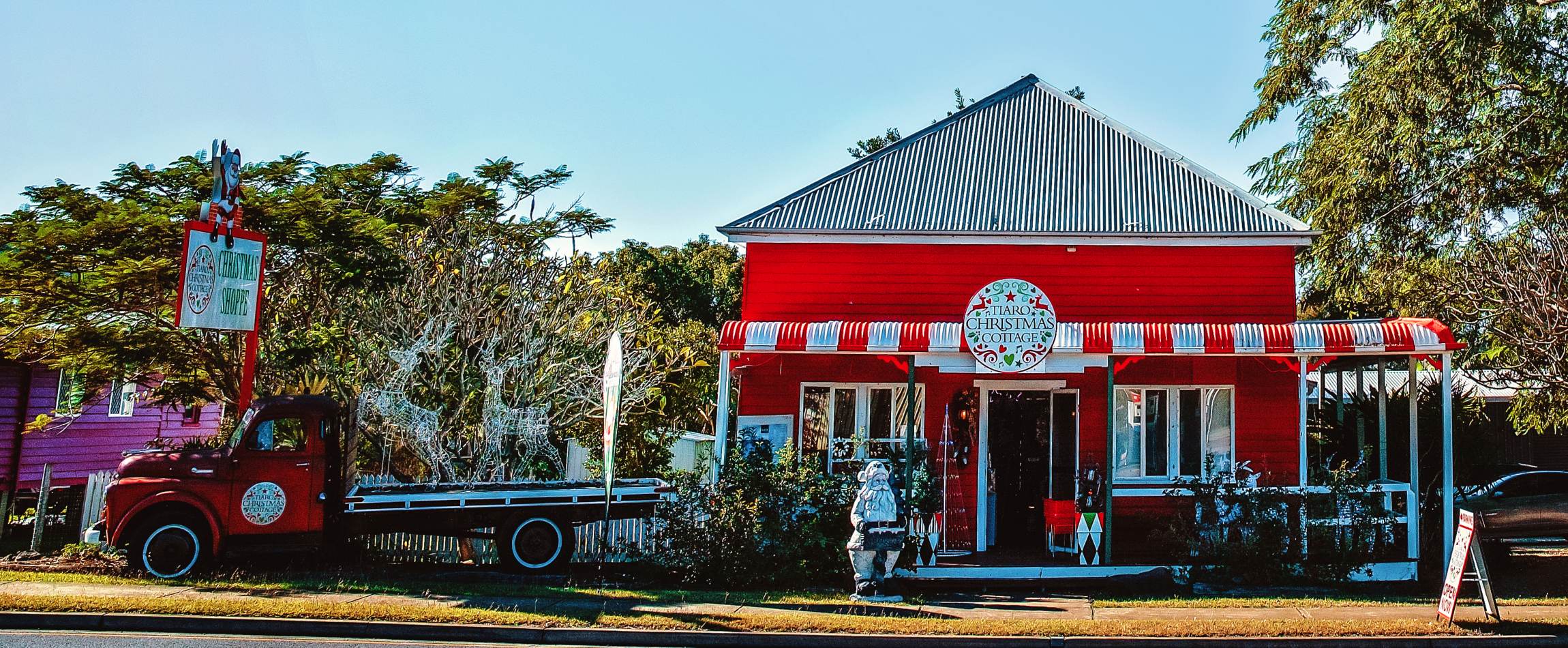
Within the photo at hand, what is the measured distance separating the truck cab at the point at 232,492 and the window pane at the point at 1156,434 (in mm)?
10543

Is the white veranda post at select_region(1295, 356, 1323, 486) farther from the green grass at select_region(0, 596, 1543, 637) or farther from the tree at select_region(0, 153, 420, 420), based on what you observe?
the tree at select_region(0, 153, 420, 420)

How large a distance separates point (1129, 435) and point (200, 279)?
1199cm

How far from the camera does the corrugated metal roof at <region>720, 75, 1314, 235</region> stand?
52.2 feet

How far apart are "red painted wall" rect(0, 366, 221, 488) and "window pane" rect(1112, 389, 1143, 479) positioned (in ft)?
48.3

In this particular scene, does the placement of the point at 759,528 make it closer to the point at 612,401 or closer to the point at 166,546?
the point at 612,401

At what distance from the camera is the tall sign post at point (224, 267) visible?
1344cm

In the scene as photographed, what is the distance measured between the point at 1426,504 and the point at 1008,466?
5.71m

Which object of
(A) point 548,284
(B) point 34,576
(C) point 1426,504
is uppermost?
(A) point 548,284

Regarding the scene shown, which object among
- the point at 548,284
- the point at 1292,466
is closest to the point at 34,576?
the point at 548,284

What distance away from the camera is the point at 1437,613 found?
11.0 metres

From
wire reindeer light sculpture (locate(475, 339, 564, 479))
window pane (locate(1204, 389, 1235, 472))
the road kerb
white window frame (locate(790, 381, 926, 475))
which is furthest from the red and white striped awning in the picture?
the road kerb

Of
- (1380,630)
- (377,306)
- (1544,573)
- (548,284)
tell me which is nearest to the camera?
(1380,630)

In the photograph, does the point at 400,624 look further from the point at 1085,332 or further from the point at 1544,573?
the point at 1544,573

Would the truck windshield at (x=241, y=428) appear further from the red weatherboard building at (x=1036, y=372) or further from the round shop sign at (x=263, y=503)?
the red weatherboard building at (x=1036, y=372)
